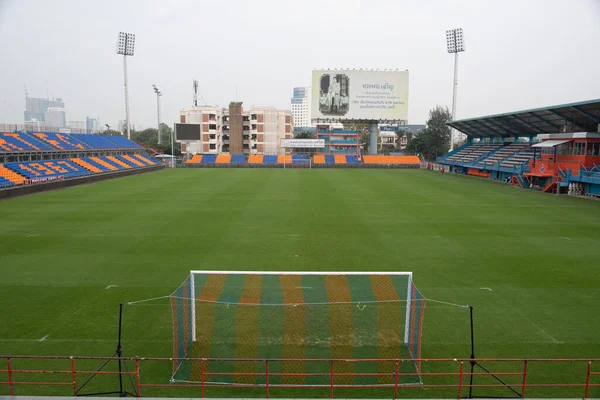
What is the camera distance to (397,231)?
1711 centimetres

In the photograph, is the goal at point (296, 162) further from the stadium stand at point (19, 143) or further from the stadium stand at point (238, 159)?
the stadium stand at point (19, 143)

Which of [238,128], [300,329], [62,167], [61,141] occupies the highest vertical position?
[238,128]

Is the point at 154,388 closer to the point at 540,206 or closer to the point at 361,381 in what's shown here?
the point at 361,381

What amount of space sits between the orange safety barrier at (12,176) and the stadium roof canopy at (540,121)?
127 feet

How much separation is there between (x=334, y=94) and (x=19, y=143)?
114 ft

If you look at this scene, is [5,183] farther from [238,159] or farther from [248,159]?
[248,159]

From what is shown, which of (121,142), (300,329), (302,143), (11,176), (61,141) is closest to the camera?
(300,329)

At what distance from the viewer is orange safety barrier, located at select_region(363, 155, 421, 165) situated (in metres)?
57.5

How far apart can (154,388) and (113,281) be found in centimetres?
537

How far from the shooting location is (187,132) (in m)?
57.3

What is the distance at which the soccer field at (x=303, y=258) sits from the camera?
8.33 meters

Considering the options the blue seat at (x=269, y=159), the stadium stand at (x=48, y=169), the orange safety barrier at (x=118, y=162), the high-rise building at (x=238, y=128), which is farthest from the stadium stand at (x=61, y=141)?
the high-rise building at (x=238, y=128)

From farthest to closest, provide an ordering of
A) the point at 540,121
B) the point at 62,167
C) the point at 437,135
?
the point at 437,135, the point at 62,167, the point at 540,121

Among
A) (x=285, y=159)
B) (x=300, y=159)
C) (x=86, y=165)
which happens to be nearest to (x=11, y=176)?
(x=86, y=165)
